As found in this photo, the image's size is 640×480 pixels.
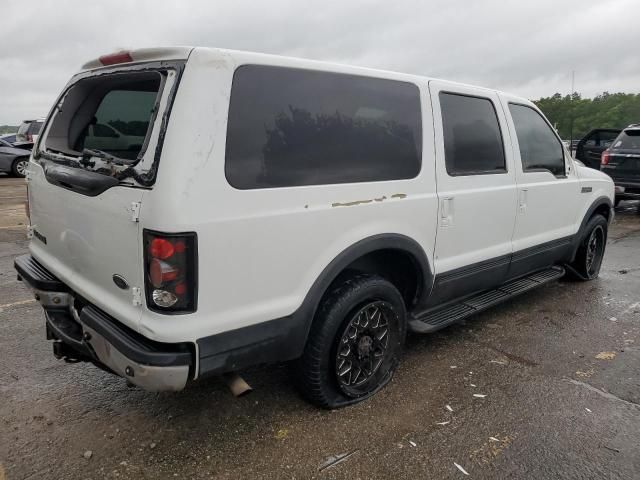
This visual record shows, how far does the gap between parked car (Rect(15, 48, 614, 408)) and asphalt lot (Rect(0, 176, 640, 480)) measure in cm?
32

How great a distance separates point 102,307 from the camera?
2.49 meters

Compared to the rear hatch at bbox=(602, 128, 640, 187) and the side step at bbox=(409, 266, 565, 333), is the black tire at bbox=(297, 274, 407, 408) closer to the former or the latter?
the side step at bbox=(409, 266, 565, 333)

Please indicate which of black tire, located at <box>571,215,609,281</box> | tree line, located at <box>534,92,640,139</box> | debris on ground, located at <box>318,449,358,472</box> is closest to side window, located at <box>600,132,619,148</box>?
tree line, located at <box>534,92,640,139</box>

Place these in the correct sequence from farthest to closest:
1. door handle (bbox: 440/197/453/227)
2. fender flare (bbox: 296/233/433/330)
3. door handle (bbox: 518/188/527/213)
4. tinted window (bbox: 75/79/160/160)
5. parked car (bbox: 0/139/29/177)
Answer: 1. parked car (bbox: 0/139/29/177)
2. door handle (bbox: 518/188/527/213)
3. door handle (bbox: 440/197/453/227)
4. tinted window (bbox: 75/79/160/160)
5. fender flare (bbox: 296/233/433/330)

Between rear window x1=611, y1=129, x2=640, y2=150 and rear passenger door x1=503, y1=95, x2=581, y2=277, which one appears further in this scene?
rear window x1=611, y1=129, x2=640, y2=150

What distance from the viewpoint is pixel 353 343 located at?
2.96 meters

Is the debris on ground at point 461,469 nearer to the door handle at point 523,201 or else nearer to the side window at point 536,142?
the door handle at point 523,201

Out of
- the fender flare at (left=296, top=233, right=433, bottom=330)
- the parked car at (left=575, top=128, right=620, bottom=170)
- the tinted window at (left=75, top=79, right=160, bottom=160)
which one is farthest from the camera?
the parked car at (left=575, top=128, right=620, bottom=170)

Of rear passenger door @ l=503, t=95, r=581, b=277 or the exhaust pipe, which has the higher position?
rear passenger door @ l=503, t=95, r=581, b=277

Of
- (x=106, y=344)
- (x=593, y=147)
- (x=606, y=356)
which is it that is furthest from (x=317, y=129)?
(x=593, y=147)

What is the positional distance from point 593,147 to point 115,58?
12.1 metres

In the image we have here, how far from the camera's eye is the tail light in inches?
83.1

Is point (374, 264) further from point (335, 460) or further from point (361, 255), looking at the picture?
point (335, 460)

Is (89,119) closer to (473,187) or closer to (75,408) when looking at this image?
(75,408)
